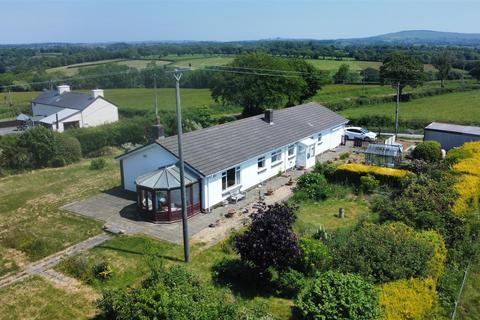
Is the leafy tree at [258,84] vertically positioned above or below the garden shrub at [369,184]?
above

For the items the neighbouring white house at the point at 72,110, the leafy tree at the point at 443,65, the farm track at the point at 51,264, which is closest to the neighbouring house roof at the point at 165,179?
the farm track at the point at 51,264

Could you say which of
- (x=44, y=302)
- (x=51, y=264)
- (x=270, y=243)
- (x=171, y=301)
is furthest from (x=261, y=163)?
(x=171, y=301)

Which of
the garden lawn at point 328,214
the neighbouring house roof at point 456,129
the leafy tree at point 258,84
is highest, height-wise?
the leafy tree at point 258,84

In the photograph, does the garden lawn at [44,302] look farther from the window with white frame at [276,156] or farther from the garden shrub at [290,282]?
the window with white frame at [276,156]

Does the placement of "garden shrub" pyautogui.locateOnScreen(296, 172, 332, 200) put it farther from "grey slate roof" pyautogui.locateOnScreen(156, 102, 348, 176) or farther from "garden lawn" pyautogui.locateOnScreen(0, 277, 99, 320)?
"garden lawn" pyautogui.locateOnScreen(0, 277, 99, 320)

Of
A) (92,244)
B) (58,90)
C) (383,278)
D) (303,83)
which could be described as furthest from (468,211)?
(58,90)

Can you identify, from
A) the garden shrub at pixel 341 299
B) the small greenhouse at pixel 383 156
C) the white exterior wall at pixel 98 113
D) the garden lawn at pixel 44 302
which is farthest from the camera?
the white exterior wall at pixel 98 113

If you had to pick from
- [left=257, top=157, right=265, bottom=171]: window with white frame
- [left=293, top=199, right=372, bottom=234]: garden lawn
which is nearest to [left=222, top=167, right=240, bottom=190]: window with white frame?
[left=257, top=157, right=265, bottom=171]: window with white frame
